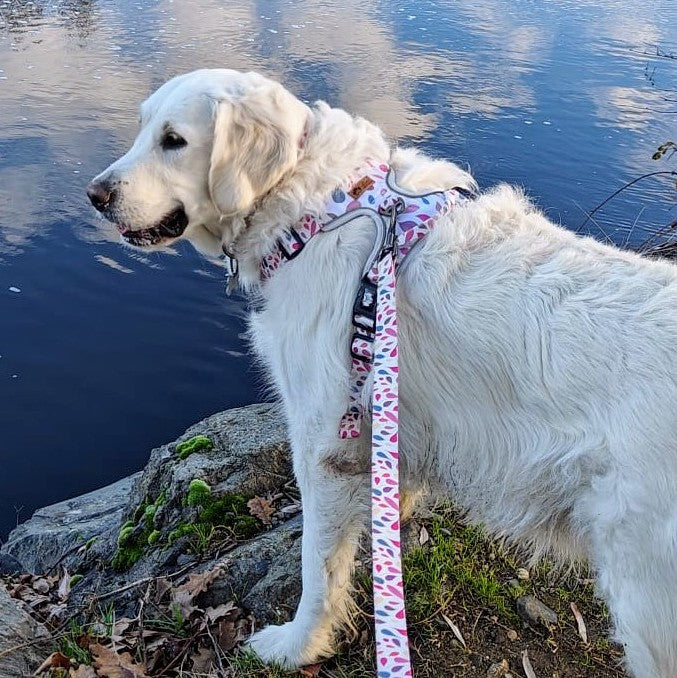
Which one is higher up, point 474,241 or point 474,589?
point 474,241

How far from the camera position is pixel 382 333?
2756 millimetres

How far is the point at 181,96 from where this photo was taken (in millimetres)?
3355

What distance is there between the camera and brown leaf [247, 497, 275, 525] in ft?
14.5

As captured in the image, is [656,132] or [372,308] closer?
[372,308]

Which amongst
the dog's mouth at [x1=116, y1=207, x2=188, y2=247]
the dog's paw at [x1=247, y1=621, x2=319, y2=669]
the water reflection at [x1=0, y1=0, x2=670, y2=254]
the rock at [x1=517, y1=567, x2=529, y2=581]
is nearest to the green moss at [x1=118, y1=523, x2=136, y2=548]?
the dog's paw at [x1=247, y1=621, x2=319, y2=669]

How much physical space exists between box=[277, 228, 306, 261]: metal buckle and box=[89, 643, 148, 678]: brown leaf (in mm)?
1981

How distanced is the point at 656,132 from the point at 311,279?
1009cm

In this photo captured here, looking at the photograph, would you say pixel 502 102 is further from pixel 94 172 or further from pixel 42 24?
pixel 42 24

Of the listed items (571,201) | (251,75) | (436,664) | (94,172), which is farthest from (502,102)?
(436,664)

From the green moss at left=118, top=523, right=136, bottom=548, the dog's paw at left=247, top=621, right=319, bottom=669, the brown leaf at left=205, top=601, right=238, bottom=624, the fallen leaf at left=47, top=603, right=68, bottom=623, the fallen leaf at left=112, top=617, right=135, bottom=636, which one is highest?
the dog's paw at left=247, top=621, right=319, bottom=669

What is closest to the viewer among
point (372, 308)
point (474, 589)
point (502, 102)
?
point (372, 308)

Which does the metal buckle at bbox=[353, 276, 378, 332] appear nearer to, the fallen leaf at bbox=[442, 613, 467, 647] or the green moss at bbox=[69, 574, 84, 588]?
the fallen leaf at bbox=[442, 613, 467, 647]

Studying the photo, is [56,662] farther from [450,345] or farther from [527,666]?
[450,345]

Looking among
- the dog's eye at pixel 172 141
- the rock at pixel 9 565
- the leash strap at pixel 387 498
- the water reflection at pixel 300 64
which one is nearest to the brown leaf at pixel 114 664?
the leash strap at pixel 387 498
